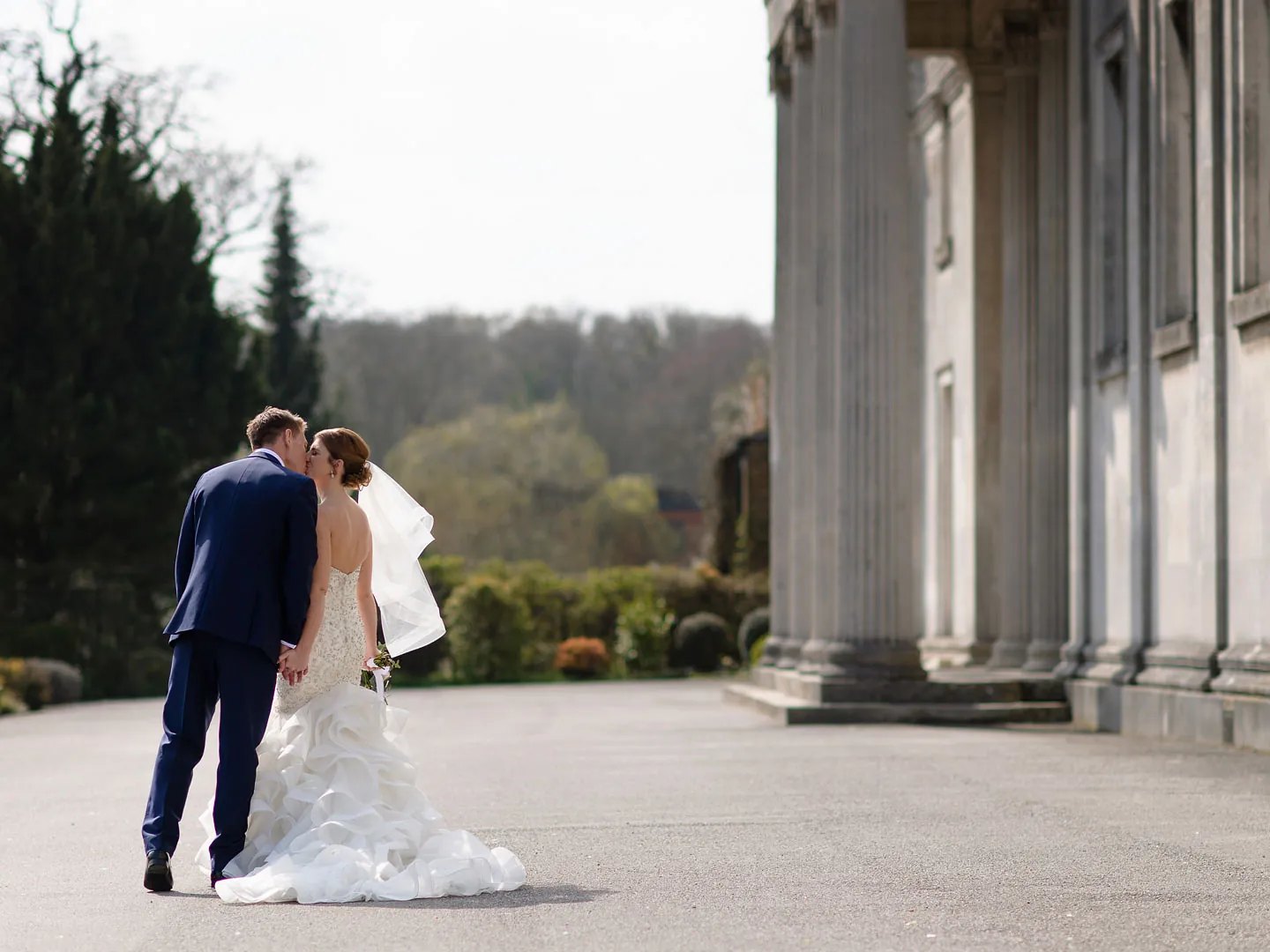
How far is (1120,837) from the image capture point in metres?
9.05

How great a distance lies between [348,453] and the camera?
8.34 m

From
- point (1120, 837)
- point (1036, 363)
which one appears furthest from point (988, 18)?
point (1120, 837)

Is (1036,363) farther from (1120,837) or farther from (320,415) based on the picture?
(320,415)

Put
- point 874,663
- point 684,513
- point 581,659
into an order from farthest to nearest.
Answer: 1. point 684,513
2. point 581,659
3. point 874,663

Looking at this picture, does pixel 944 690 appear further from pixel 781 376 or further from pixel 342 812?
pixel 342 812

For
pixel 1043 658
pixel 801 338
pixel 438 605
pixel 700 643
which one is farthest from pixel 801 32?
pixel 438 605

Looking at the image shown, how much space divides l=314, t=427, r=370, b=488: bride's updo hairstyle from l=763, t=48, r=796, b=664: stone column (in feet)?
53.0

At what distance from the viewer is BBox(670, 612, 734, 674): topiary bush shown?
39.2 m

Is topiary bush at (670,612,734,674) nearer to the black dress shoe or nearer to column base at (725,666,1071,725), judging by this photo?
column base at (725,666,1071,725)

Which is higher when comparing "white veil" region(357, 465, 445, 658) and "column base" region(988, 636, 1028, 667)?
"white veil" region(357, 465, 445, 658)

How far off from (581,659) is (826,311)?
18.4 metres

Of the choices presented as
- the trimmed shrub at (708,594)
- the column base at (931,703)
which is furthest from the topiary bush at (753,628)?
the column base at (931,703)

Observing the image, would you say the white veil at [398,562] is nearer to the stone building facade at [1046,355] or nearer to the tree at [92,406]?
the stone building facade at [1046,355]

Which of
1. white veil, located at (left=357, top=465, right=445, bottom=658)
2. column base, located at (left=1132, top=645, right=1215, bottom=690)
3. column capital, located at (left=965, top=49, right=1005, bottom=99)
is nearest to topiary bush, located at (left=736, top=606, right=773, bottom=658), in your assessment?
column capital, located at (left=965, top=49, right=1005, bottom=99)
